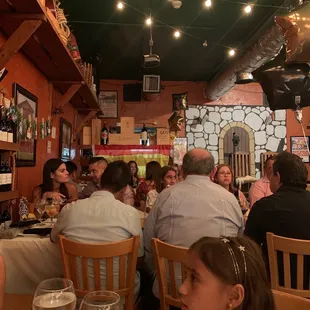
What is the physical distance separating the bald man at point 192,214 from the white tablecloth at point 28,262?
601mm

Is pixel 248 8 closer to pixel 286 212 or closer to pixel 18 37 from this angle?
pixel 18 37

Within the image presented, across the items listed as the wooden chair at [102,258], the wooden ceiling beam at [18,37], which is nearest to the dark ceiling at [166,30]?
the wooden ceiling beam at [18,37]

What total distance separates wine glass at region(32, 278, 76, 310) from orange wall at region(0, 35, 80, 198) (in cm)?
248

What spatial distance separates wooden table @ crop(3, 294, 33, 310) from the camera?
6.19ft

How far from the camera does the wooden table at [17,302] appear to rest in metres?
1.89

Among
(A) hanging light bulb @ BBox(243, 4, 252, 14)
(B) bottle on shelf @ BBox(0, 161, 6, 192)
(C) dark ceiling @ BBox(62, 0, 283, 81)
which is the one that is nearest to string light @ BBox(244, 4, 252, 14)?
(A) hanging light bulb @ BBox(243, 4, 252, 14)

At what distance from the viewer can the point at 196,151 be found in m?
2.46

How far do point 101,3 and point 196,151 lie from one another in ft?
10.2

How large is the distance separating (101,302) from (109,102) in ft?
25.7

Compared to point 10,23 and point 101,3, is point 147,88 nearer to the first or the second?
point 101,3

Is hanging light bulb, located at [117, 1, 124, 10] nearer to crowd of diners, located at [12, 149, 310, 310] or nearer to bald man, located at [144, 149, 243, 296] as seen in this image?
crowd of diners, located at [12, 149, 310, 310]

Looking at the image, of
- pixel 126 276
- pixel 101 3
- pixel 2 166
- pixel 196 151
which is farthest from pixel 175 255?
pixel 101 3

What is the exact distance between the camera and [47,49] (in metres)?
3.33

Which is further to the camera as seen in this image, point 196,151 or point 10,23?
point 10,23
